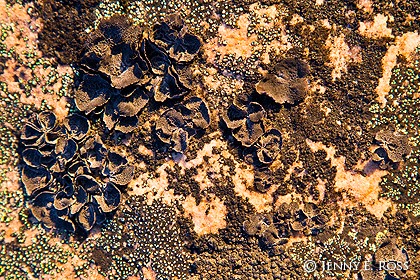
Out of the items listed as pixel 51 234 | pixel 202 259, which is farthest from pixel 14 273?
pixel 202 259

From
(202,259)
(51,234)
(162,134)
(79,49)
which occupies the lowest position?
(51,234)

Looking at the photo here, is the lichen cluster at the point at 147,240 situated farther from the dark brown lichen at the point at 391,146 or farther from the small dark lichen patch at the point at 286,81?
the dark brown lichen at the point at 391,146

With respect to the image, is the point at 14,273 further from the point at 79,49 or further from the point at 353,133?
the point at 353,133

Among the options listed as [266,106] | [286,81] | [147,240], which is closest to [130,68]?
[266,106]

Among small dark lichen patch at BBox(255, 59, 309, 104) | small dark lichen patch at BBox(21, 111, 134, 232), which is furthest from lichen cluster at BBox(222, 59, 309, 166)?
small dark lichen patch at BBox(21, 111, 134, 232)

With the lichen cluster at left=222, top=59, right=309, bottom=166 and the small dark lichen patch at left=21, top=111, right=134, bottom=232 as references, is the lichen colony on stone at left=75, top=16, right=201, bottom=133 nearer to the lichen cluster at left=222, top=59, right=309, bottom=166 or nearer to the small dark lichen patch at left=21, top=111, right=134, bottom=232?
the small dark lichen patch at left=21, top=111, right=134, bottom=232

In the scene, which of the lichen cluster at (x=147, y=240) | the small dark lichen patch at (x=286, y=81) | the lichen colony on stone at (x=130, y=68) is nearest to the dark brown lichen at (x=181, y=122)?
the lichen colony on stone at (x=130, y=68)

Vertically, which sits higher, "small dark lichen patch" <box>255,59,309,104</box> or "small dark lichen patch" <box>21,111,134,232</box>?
"small dark lichen patch" <box>255,59,309,104</box>

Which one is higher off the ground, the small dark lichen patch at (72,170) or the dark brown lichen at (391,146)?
the dark brown lichen at (391,146)

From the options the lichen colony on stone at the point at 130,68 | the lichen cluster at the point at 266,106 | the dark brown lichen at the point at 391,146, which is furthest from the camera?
the dark brown lichen at the point at 391,146
